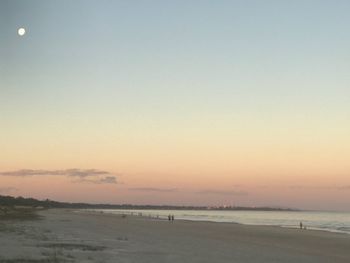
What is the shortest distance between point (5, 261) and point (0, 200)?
175 meters

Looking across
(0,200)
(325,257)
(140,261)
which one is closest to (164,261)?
(140,261)

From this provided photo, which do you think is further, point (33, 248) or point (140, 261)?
point (33, 248)

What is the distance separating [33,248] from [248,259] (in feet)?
36.5

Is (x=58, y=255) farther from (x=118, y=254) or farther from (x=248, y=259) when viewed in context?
(x=248, y=259)

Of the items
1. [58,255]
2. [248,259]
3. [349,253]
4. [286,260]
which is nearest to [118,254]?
[58,255]

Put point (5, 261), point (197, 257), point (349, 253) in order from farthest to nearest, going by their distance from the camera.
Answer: point (349, 253) → point (197, 257) → point (5, 261)

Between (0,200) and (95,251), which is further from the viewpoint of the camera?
(0,200)

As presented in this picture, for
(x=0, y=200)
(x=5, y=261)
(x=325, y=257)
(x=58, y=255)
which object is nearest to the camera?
(x=5, y=261)

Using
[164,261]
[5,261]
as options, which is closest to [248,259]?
[164,261]

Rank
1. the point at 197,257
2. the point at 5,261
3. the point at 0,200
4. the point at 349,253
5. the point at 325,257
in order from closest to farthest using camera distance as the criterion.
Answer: the point at 5,261 < the point at 197,257 < the point at 325,257 < the point at 349,253 < the point at 0,200

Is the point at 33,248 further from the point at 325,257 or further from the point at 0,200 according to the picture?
the point at 0,200

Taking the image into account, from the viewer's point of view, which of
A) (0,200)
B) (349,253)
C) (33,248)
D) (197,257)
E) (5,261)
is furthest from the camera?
(0,200)

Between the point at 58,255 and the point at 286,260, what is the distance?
41.7 ft

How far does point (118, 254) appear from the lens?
25.6m
